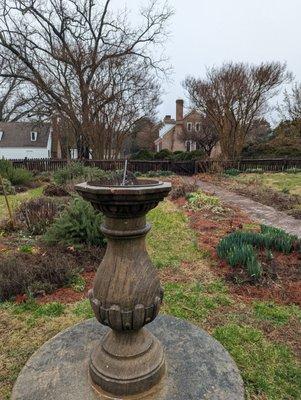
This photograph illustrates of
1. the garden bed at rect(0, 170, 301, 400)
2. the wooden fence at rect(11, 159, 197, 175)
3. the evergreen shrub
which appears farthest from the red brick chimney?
the evergreen shrub

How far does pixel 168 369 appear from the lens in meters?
2.24

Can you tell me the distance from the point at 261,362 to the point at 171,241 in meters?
3.33

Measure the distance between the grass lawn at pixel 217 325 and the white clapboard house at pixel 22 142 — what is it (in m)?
39.3

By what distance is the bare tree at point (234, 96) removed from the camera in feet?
71.8

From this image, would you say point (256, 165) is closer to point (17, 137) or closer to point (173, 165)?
point (173, 165)

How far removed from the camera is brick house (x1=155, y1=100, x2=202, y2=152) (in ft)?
133

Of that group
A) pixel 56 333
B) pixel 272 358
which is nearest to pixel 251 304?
pixel 272 358

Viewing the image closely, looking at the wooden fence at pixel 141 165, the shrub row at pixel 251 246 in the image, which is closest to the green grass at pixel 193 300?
the shrub row at pixel 251 246

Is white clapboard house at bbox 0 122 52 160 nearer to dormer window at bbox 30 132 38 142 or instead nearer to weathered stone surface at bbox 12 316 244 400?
dormer window at bbox 30 132 38 142

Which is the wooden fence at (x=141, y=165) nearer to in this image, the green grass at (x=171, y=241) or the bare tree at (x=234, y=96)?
the bare tree at (x=234, y=96)

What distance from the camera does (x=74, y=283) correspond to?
3.95 meters

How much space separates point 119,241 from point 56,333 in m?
1.55

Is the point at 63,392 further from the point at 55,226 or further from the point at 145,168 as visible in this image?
the point at 145,168

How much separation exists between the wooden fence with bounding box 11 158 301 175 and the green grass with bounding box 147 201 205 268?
12.7m
